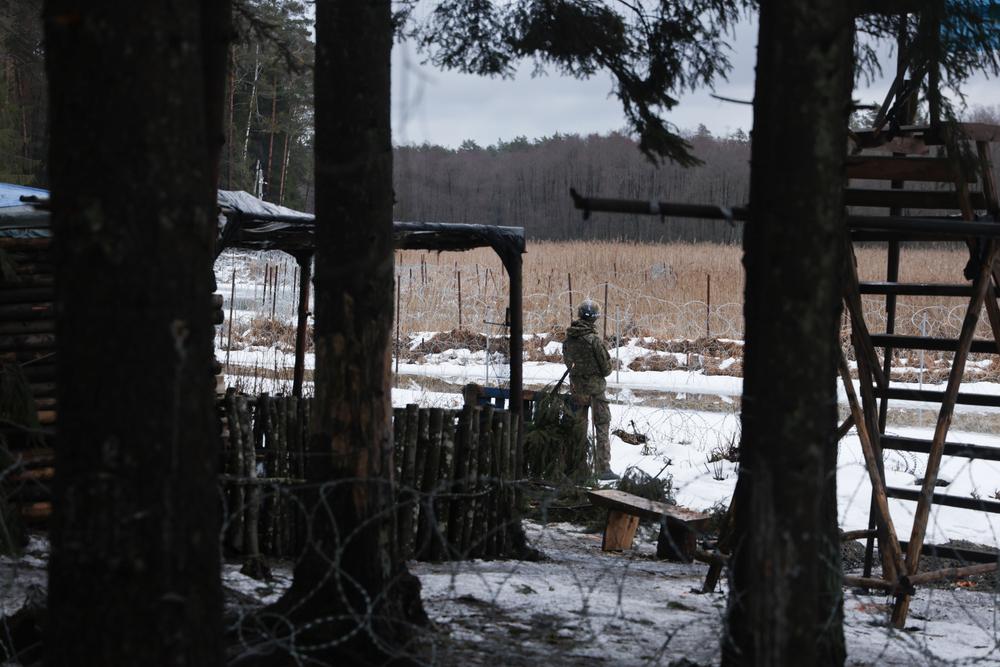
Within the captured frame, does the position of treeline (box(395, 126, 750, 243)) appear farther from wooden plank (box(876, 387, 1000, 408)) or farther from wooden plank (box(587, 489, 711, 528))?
wooden plank (box(876, 387, 1000, 408))

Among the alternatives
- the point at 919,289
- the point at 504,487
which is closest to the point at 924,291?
the point at 919,289

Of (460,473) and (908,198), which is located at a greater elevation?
(908,198)

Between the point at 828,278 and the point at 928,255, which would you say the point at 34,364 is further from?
the point at 928,255

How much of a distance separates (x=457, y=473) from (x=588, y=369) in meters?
4.32

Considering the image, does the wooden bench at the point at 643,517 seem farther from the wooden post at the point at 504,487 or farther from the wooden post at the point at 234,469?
the wooden post at the point at 234,469

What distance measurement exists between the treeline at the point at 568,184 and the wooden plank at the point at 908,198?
39741 mm

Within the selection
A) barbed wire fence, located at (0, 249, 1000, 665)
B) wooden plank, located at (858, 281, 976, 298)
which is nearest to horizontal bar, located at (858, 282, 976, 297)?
wooden plank, located at (858, 281, 976, 298)

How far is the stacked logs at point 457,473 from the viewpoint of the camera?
23.2ft

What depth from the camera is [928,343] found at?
5.80 m

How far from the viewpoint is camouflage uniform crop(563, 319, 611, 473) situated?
36.3ft

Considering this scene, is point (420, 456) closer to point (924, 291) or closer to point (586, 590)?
point (586, 590)

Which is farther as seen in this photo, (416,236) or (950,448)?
(416,236)

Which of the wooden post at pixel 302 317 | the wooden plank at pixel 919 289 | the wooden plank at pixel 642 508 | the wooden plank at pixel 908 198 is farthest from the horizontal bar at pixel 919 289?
the wooden post at pixel 302 317

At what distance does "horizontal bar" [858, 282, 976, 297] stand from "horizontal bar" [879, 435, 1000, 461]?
2.66ft
